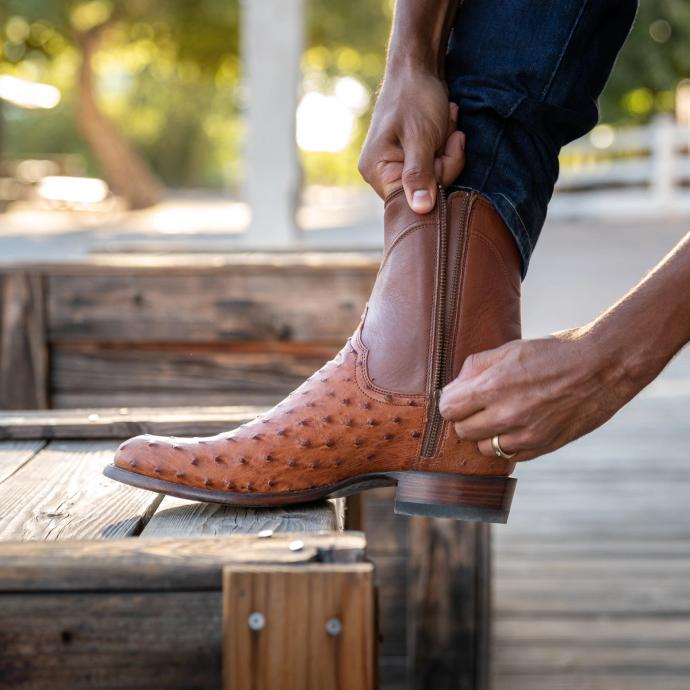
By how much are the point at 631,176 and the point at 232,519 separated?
14549 millimetres

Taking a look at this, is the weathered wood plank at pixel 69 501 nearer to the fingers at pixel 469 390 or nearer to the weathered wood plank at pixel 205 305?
the fingers at pixel 469 390

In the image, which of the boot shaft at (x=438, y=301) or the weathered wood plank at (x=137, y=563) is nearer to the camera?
the weathered wood plank at (x=137, y=563)

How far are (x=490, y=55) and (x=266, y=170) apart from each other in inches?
191

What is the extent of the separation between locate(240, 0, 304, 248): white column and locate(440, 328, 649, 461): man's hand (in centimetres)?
485

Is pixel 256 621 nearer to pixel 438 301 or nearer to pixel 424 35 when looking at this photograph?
pixel 438 301

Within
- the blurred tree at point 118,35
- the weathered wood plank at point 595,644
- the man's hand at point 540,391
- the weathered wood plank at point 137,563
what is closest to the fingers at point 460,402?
the man's hand at point 540,391

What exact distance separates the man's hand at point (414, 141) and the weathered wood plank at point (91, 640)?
507mm

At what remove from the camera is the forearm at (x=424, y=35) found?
1.28m

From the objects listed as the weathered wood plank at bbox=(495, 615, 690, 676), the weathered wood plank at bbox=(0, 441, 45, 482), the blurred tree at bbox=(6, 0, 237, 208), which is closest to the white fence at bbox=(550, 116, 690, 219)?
the blurred tree at bbox=(6, 0, 237, 208)

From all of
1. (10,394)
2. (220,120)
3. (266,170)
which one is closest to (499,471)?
(10,394)

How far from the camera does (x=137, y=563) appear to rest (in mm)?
913

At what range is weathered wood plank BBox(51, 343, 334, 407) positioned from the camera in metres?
2.55

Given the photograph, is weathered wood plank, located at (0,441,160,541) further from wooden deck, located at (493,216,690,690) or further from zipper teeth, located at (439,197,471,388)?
wooden deck, located at (493,216,690,690)

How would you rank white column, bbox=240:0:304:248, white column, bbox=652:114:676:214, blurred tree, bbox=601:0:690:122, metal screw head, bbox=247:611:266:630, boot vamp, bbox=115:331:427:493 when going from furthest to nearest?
blurred tree, bbox=601:0:690:122, white column, bbox=652:114:676:214, white column, bbox=240:0:304:248, boot vamp, bbox=115:331:427:493, metal screw head, bbox=247:611:266:630
